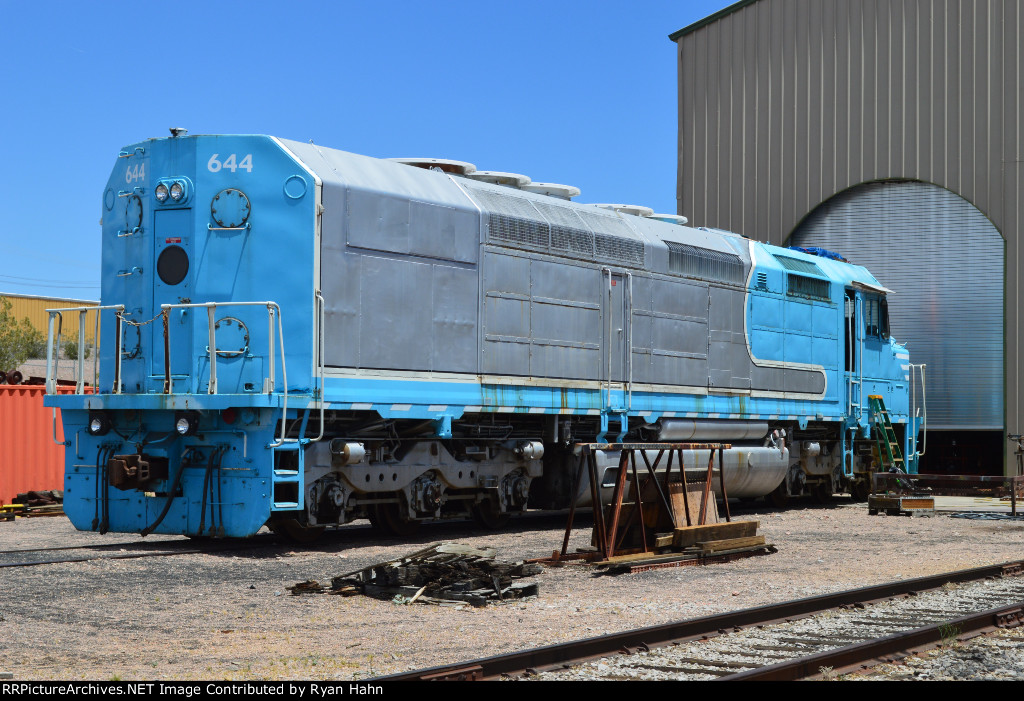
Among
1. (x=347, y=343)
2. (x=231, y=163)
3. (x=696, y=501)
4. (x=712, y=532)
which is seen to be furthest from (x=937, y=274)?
(x=231, y=163)

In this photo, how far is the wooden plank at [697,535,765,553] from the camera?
13.1 metres

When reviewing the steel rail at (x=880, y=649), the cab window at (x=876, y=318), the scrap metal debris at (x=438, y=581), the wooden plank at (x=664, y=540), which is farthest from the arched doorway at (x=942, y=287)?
the scrap metal debris at (x=438, y=581)

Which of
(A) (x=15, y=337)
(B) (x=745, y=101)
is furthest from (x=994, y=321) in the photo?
(A) (x=15, y=337)

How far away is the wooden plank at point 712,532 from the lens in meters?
12.9

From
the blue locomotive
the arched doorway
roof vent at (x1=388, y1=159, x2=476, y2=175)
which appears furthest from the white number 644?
the arched doorway

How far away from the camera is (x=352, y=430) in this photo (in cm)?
1342

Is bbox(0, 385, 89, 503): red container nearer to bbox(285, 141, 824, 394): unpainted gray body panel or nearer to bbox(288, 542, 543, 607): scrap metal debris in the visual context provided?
bbox(285, 141, 824, 394): unpainted gray body panel

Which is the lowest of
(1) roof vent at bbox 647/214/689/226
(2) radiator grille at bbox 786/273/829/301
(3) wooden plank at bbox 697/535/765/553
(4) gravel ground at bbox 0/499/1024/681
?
(4) gravel ground at bbox 0/499/1024/681

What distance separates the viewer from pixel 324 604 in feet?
31.0

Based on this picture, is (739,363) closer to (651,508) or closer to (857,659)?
(651,508)

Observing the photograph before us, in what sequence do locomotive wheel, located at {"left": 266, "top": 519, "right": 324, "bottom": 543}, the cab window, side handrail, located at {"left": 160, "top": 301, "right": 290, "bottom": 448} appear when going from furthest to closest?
the cab window, locomotive wheel, located at {"left": 266, "top": 519, "right": 324, "bottom": 543}, side handrail, located at {"left": 160, "top": 301, "right": 290, "bottom": 448}

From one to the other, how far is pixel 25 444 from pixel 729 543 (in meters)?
13.3

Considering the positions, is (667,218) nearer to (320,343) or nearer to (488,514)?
(488,514)

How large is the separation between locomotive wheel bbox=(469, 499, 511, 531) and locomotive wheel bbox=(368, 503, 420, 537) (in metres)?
1.20
